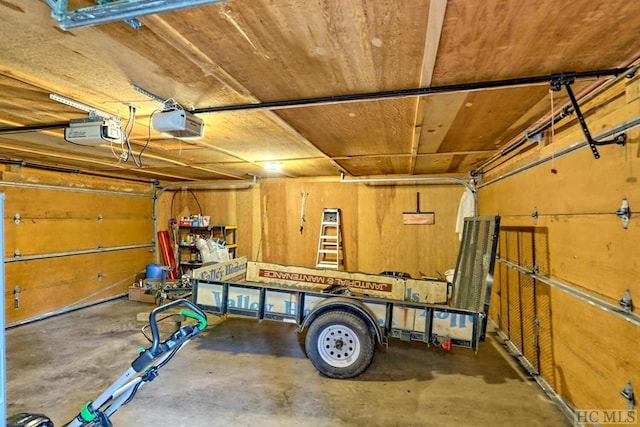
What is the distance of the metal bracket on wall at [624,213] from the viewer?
1658 mm

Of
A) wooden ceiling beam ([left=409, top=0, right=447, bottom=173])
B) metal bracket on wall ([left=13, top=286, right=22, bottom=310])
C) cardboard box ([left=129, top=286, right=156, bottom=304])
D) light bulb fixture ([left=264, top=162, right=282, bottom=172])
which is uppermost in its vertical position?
light bulb fixture ([left=264, top=162, right=282, bottom=172])

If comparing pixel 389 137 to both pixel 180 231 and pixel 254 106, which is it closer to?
pixel 254 106

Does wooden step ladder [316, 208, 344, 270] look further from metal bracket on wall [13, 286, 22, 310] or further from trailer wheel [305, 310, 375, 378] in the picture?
metal bracket on wall [13, 286, 22, 310]

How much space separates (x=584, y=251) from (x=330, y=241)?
398 centimetres

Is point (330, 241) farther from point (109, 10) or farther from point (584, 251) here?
point (109, 10)

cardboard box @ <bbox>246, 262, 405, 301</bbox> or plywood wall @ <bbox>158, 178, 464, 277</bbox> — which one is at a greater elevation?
plywood wall @ <bbox>158, 178, 464, 277</bbox>

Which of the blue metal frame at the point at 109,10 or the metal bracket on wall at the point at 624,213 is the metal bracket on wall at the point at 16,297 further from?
the metal bracket on wall at the point at 624,213

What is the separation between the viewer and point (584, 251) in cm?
207

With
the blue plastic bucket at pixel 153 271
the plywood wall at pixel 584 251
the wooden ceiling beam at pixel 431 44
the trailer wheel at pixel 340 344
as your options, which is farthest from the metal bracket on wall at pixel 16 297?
the plywood wall at pixel 584 251

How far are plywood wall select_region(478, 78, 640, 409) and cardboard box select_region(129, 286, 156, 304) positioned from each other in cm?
539

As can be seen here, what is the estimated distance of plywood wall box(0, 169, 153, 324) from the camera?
4.30 m

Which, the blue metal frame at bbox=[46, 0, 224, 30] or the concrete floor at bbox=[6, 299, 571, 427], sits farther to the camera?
the concrete floor at bbox=[6, 299, 571, 427]

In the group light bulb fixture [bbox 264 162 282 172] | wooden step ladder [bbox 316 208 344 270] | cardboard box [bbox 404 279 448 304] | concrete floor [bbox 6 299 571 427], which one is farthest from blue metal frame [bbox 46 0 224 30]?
wooden step ladder [bbox 316 208 344 270]

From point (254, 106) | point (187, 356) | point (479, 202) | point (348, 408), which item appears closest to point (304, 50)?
point (254, 106)
